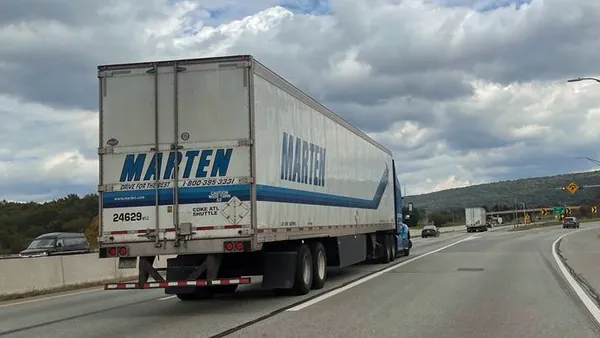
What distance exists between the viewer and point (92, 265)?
20.3 metres

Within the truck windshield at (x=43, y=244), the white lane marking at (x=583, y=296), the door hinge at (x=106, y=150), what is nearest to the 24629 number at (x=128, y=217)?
the door hinge at (x=106, y=150)

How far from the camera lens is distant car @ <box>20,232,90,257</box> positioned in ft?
101

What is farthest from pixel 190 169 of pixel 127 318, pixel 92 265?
pixel 92 265

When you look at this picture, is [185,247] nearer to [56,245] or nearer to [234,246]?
[234,246]

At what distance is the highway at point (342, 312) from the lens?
943cm

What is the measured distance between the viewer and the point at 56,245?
3177 cm

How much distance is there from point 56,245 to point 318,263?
68.4 feet

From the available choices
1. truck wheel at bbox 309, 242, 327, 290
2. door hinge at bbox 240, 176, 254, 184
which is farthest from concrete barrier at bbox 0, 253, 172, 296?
door hinge at bbox 240, 176, 254, 184

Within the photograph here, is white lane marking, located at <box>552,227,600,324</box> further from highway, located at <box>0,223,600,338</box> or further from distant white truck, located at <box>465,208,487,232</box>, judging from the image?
distant white truck, located at <box>465,208,487,232</box>

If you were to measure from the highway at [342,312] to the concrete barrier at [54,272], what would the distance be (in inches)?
53.9

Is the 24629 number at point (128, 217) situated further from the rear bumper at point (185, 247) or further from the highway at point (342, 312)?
the highway at point (342, 312)

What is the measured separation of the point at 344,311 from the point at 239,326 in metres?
2.25

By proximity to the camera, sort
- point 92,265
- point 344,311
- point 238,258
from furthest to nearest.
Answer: point 92,265
point 238,258
point 344,311

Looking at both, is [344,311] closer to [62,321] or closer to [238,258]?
[238,258]
